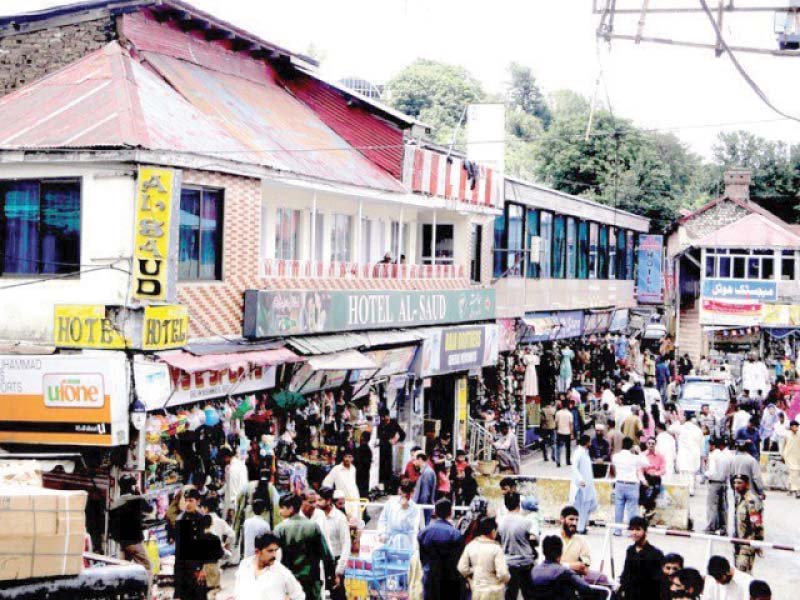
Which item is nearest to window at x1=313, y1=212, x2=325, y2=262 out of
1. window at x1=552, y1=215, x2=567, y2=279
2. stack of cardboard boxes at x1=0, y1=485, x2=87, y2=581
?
window at x1=552, y1=215, x2=567, y2=279

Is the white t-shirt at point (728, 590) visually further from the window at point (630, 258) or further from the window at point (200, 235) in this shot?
the window at point (630, 258)

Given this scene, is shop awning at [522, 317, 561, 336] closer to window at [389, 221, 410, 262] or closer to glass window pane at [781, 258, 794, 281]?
→ window at [389, 221, 410, 262]

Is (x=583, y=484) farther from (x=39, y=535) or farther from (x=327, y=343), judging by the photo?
(x=39, y=535)

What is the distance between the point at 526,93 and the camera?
10438 centimetres

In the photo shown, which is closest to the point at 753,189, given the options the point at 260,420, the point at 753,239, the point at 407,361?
the point at 753,239

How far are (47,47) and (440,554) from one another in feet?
35.9

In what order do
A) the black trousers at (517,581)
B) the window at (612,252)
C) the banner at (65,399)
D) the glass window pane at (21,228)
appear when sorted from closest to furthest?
the black trousers at (517,581), the banner at (65,399), the glass window pane at (21,228), the window at (612,252)

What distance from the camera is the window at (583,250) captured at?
38.7 m

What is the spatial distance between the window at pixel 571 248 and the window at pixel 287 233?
16.9 metres

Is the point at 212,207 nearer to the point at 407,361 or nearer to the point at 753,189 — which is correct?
the point at 407,361

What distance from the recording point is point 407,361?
24109 millimetres

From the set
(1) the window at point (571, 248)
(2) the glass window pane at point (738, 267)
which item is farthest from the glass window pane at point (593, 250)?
(2) the glass window pane at point (738, 267)

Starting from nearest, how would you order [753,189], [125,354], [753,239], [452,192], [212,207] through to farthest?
1. [125,354]
2. [212,207]
3. [452,192]
4. [753,239]
5. [753,189]

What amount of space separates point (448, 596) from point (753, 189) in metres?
60.1
